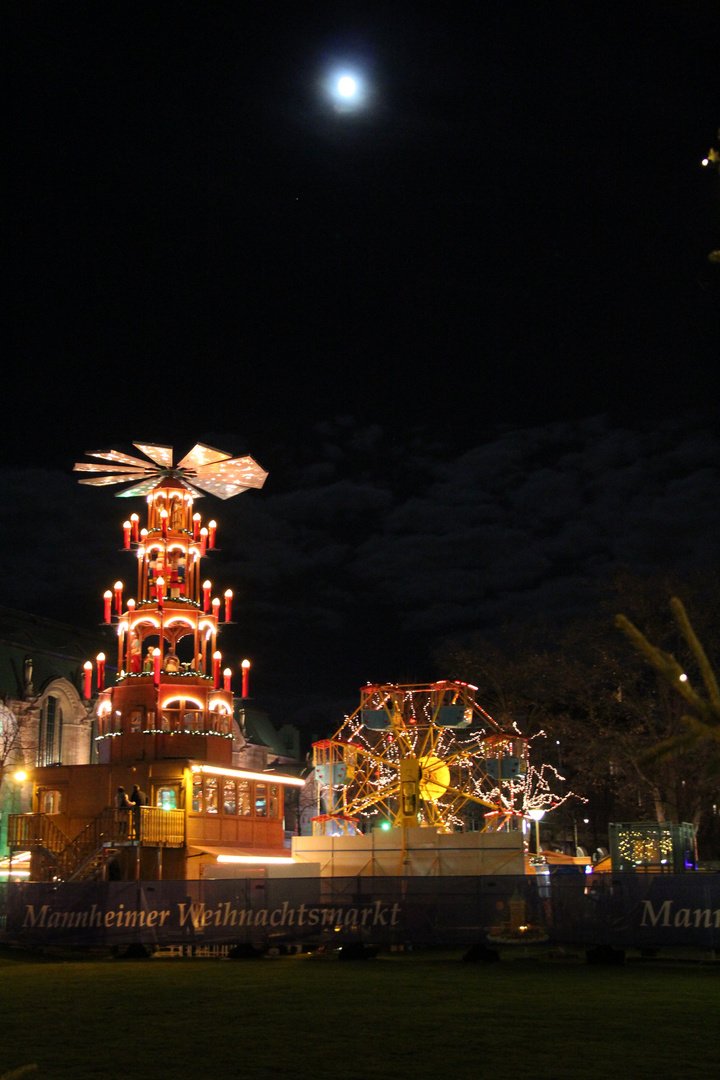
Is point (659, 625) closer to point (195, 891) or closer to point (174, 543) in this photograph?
point (174, 543)

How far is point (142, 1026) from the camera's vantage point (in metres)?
13.4

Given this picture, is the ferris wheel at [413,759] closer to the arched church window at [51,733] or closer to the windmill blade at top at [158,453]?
the windmill blade at top at [158,453]

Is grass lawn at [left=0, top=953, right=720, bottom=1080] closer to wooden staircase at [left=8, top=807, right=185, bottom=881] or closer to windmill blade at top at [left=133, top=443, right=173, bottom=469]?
wooden staircase at [left=8, top=807, right=185, bottom=881]

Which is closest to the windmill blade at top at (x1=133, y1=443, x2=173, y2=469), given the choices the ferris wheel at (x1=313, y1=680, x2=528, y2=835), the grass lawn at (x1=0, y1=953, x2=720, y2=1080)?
the ferris wheel at (x1=313, y1=680, x2=528, y2=835)

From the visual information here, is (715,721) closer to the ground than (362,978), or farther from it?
farther from it

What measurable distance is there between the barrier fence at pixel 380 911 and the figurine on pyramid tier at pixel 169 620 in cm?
1117

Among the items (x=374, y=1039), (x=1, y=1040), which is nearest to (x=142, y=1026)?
(x=1, y=1040)

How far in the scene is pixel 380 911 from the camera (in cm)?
2498

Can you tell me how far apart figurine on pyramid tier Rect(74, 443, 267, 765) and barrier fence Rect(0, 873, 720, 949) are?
11.2 m

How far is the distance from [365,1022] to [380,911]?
11.8 meters

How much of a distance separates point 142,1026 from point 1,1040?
5.94ft

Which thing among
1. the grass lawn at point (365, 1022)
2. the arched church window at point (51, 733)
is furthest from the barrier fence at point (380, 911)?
the arched church window at point (51, 733)

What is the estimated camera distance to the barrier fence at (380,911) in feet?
75.4

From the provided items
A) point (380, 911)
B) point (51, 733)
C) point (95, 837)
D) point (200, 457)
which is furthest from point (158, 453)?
point (51, 733)
